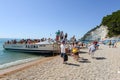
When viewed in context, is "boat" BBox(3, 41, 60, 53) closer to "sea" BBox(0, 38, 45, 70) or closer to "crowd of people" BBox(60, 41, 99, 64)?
"sea" BBox(0, 38, 45, 70)

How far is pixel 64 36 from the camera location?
80.8 ft

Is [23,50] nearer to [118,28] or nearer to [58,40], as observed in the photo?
[58,40]

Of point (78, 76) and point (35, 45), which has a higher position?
point (35, 45)

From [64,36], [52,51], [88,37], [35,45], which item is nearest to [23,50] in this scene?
[35,45]

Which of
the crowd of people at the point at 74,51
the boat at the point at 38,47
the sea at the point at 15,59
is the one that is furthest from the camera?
the boat at the point at 38,47

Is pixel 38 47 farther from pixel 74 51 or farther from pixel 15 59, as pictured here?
pixel 74 51

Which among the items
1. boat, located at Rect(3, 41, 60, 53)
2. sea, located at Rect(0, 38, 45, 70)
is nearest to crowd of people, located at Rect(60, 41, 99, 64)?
boat, located at Rect(3, 41, 60, 53)

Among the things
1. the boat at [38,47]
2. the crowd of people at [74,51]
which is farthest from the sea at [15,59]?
the crowd of people at [74,51]

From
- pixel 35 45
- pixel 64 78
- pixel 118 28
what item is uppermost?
pixel 118 28

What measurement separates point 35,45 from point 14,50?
8.83 metres

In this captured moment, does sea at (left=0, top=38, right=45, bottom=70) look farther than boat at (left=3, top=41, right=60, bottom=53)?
No

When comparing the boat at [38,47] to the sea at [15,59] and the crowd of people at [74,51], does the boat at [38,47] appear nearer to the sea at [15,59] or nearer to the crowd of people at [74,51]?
the sea at [15,59]

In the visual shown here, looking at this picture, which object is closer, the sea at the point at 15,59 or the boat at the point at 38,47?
the sea at the point at 15,59

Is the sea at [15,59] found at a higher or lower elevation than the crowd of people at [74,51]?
lower
